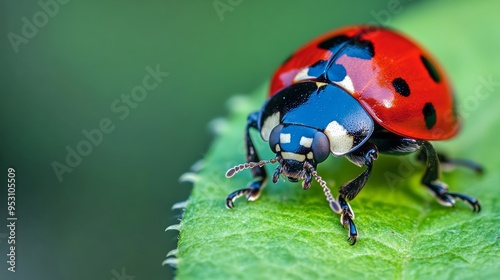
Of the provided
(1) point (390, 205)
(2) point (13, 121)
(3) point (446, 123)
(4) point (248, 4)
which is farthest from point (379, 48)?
(2) point (13, 121)

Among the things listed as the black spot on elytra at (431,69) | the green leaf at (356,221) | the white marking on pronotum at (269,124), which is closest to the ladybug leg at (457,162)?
the green leaf at (356,221)

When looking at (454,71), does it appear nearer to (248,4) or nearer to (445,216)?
(445,216)

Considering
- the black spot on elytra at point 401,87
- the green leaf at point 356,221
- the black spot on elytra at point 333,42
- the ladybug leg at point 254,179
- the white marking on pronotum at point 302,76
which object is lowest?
the green leaf at point 356,221

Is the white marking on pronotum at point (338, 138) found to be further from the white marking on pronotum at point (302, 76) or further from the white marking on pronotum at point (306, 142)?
the white marking on pronotum at point (302, 76)

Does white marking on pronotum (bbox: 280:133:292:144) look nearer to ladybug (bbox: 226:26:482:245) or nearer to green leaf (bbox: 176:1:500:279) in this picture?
ladybug (bbox: 226:26:482:245)

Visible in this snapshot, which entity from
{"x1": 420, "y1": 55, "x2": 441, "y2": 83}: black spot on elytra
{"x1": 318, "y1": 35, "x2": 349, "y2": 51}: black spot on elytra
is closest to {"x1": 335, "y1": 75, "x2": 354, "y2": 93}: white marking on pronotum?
{"x1": 318, "y1": 35, "x2": 349, "y2": 51}: black spot on elytra

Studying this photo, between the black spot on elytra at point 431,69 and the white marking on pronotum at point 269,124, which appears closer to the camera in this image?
the white marking on pronotum at point 269,124
